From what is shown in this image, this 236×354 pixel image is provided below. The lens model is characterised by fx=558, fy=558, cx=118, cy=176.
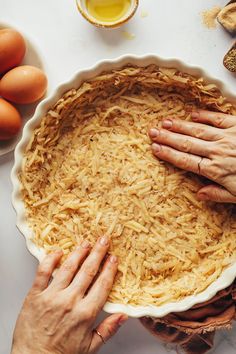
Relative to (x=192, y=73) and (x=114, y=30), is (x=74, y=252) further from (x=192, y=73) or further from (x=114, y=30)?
Result: (x=114, y=30)


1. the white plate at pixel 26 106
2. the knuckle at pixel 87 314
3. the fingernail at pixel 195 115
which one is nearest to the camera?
the knuckle at pixel 87 314

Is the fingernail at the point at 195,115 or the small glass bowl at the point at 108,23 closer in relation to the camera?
the fingernail at the point at 195,115

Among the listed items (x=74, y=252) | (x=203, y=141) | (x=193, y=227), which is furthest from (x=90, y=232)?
(x=203, y=141)

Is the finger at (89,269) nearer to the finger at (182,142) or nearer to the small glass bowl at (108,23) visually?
the finger at (182,142)

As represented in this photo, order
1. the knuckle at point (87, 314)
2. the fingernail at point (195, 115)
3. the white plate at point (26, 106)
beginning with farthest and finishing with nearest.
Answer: the white plate at point (26, 106) → the fingernail at point (195, 115) → the knuckle at point (87, 314)

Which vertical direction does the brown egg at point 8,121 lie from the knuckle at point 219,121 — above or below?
below

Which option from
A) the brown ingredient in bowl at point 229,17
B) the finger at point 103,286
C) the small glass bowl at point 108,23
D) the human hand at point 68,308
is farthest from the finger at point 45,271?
the brown ingredient in bowl at point 229,17
